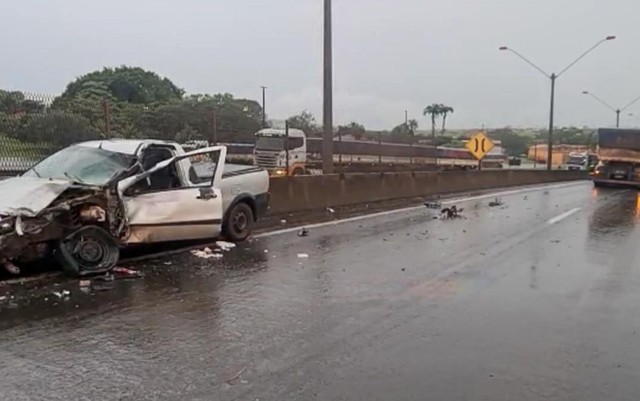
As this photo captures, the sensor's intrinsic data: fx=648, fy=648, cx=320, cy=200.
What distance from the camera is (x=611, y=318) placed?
662cm

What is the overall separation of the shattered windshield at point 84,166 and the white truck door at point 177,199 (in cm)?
43

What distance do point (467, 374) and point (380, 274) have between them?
3.82 meters

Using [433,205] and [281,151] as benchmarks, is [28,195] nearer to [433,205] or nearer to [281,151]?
[433,205]

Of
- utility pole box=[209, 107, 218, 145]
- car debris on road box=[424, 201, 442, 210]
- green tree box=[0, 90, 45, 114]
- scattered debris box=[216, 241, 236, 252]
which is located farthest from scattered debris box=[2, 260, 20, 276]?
car debris on road box=[424, 201, 442, 210]

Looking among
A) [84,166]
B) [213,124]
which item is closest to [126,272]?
[84,166]

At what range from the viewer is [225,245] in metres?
10.7

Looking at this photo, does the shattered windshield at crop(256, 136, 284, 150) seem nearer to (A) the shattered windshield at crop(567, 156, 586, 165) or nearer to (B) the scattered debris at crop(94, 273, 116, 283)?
(B) the scattered debris at crop(94, 273, 116, 283)

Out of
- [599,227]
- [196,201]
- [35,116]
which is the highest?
[35,116]

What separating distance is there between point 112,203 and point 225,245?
269 cm

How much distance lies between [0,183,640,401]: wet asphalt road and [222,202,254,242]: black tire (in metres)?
0.55

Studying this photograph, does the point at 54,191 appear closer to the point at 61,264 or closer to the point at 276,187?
the point at 61,264

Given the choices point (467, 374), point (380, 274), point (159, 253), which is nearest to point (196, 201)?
point (159, 253)

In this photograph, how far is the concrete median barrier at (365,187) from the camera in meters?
15.7

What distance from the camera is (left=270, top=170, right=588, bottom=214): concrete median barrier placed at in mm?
15727
